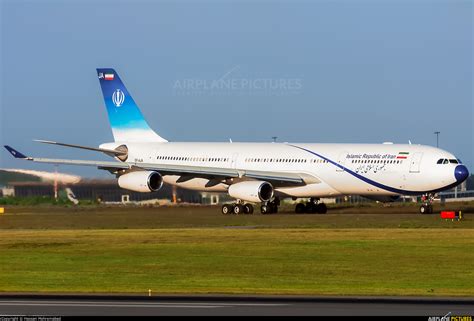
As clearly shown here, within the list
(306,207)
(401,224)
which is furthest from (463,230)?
(306,207)

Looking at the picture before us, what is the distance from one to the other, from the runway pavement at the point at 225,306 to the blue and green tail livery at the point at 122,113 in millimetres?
48246

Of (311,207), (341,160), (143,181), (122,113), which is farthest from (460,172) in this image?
(122,113)

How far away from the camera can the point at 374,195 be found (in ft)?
Answer: 207

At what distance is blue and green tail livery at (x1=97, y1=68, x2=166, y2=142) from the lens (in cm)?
7419

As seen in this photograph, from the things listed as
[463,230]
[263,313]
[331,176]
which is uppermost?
[331,176]

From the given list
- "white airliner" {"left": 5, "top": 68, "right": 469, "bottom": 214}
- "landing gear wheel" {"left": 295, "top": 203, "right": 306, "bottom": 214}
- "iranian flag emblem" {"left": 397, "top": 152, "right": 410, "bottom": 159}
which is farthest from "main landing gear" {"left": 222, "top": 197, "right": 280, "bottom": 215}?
"iranian flag emblem" {"left": 397, "top": 152, "right": 410, "bottom": 159}

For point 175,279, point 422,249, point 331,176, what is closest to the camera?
point 175,279

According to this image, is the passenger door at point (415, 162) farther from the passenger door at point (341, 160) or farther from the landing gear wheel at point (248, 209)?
the landing gear wheel at point (248, 209)

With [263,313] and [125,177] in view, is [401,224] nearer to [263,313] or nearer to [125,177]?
[125,177]

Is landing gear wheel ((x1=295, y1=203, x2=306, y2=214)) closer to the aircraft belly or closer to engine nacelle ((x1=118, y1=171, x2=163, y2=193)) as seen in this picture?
the aircraft belly

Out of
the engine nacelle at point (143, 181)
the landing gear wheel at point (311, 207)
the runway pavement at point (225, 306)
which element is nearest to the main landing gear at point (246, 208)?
the landing gear wheel at point (311, 207)

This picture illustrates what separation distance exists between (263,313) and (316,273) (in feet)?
33.7

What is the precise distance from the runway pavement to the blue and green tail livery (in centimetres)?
4825

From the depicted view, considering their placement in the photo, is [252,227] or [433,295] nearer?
[433,295]
